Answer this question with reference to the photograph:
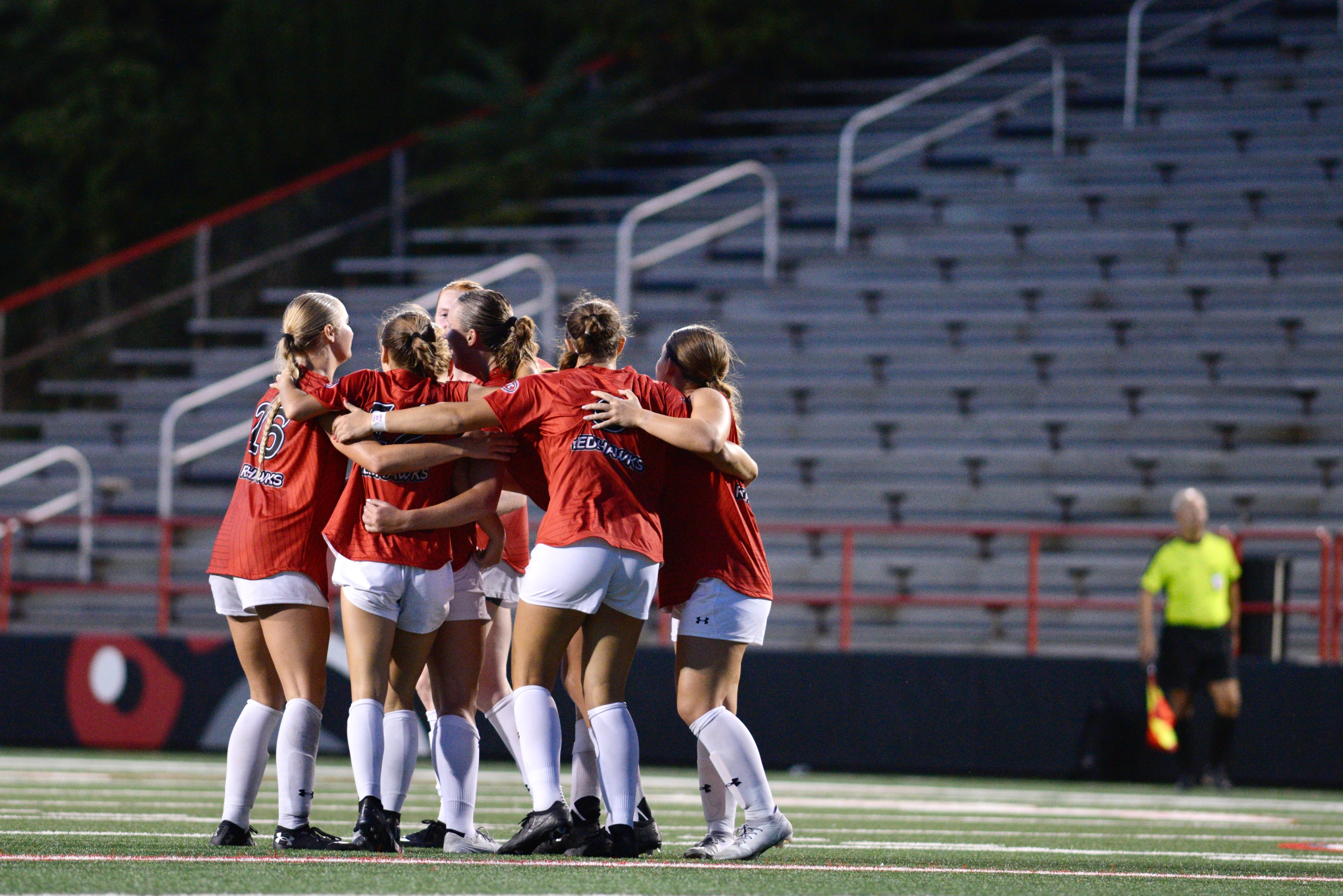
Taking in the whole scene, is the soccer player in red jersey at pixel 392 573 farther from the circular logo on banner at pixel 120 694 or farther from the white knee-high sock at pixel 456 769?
the circular logo on banner at pixel 120 694

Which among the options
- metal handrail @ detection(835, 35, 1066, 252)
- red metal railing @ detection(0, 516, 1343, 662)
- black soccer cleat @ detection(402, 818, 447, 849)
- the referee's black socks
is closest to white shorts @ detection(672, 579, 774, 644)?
black soccer cleat @ detection(402, 818, 447, 849)

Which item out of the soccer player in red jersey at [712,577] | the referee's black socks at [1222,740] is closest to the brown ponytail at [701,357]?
the soccer player in red jersey at [712,577]

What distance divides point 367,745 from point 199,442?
12144mm

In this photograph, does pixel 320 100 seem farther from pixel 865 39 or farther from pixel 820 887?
pixel 820 887

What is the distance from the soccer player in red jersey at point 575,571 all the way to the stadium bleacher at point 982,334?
758 centimetres

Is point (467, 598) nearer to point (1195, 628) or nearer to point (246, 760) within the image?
point (246, 760)

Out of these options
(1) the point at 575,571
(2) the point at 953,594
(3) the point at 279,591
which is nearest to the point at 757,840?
(1) the point at 575,571

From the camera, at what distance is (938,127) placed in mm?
20688

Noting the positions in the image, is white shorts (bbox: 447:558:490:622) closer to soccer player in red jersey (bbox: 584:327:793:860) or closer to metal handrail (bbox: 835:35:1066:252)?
soccer player in red jersey (bbox: 584:327:793:860)

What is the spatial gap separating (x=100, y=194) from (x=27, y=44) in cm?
187

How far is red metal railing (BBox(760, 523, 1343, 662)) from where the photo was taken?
13008 millimetres

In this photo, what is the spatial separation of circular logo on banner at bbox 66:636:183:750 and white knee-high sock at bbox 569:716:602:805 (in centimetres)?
784

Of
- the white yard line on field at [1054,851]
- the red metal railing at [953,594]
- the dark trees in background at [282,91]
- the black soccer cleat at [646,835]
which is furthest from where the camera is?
the dark trees in background at [282,91]

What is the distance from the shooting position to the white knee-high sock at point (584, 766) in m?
6.79
